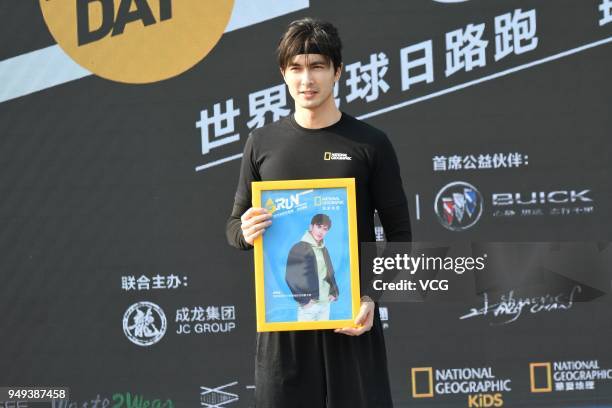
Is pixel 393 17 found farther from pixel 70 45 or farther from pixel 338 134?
pixel 338 134

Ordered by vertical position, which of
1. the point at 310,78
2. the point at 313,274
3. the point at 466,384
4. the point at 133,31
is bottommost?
the point at 466,384

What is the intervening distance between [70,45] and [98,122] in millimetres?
380

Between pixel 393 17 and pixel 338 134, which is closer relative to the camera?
pixel 338 134

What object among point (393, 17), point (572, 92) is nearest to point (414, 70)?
point (393, 17)

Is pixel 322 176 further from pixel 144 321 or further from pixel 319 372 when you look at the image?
pixel 144 321

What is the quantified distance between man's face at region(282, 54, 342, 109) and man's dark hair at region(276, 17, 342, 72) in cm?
1

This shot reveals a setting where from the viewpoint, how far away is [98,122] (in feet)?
11.8

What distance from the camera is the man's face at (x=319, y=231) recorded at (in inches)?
70.2

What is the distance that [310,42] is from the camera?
181cm

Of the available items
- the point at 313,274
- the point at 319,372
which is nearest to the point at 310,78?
the point at 313,274

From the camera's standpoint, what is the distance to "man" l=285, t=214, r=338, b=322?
179cm

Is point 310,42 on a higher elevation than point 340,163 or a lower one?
higher

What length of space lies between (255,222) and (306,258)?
0.15m

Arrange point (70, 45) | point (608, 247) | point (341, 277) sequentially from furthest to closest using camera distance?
point (70, 45) → point (608, 247) → point (341, 277)
